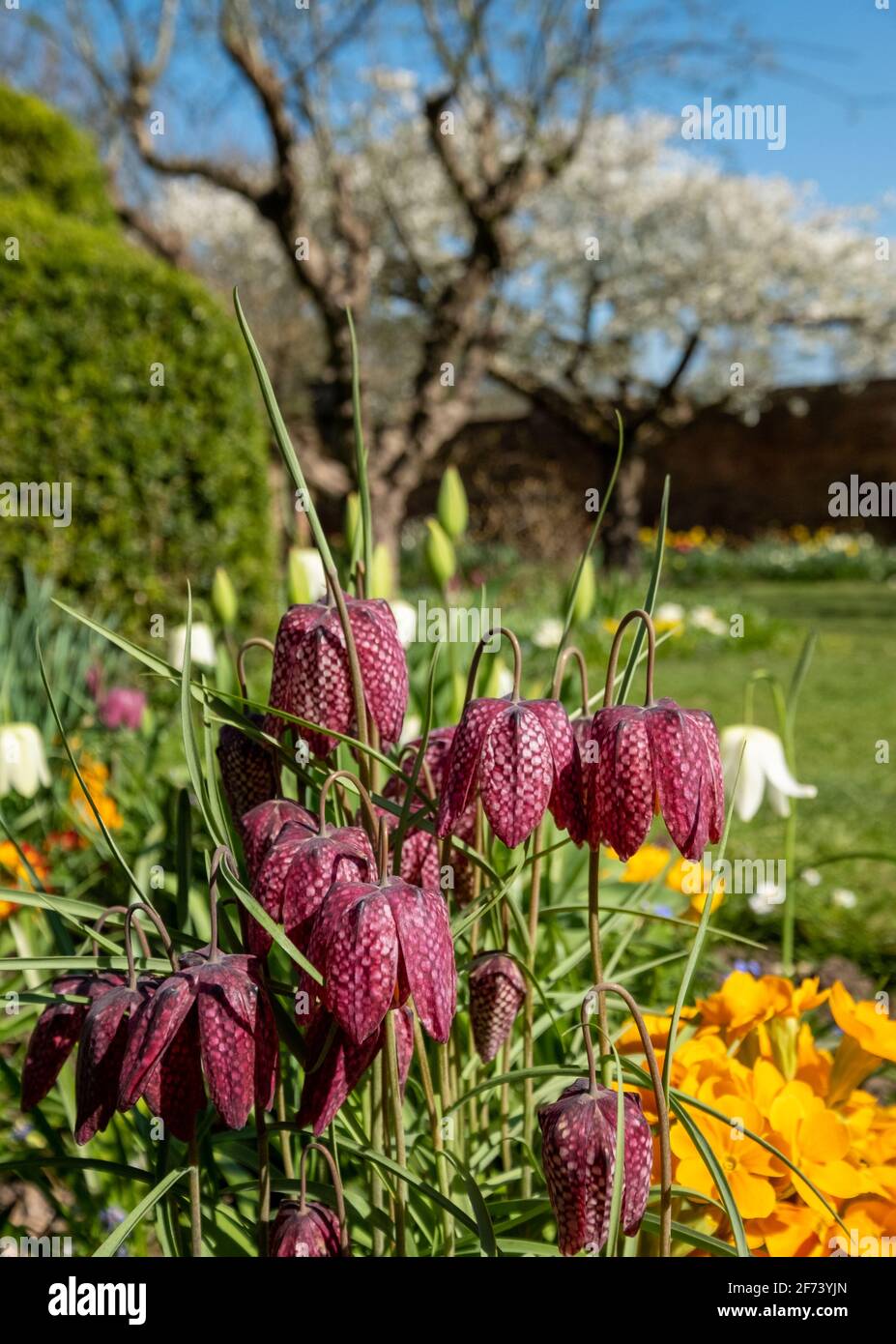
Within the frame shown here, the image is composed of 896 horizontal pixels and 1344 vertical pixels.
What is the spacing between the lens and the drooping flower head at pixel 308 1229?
0.81 metres

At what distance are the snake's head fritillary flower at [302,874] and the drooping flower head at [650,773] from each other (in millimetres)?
170

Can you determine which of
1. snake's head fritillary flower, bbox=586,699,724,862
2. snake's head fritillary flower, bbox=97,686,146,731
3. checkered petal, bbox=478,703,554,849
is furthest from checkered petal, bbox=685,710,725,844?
snake's head fritillary flower, bbox=97,686,146,731

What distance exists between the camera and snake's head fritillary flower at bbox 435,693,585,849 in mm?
785

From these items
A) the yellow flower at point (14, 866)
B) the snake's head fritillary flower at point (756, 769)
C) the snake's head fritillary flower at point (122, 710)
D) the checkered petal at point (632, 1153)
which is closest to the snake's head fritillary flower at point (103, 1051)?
the checkered petal at point (632, 1153)

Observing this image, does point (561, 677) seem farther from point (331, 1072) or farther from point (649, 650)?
point (331, 1072)

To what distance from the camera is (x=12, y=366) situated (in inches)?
167

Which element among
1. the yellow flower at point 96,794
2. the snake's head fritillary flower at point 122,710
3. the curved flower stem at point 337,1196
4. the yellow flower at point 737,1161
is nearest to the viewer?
the curved flower stem at point 337,1196

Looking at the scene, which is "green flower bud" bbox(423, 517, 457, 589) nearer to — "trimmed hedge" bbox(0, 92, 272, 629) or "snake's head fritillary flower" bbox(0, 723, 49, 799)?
"snake's head fritillary flower" bbox(0, 723, 49, 799)

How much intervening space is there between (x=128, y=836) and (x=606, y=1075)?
5.54 feet

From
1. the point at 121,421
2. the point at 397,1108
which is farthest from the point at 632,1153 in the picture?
the point at 121,421

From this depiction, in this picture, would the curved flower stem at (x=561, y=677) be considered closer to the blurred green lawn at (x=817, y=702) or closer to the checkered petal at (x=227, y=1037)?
the checkered petal at (x=227, y=1037)

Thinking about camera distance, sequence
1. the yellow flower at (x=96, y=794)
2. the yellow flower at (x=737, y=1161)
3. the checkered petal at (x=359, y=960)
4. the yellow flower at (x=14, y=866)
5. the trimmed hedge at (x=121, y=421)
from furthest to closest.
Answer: the trimmed hedge at (x=121, y=421) → the yellow flower at (x=96, y=794) → the yellow flower at (x=14, y=866) → the yellow flower at (x=737, y=1161) → the checkered petal at (x=359, y=960)

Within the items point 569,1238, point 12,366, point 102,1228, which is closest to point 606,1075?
point 569,1238

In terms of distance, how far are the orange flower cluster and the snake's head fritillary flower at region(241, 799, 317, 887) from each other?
36 cm
